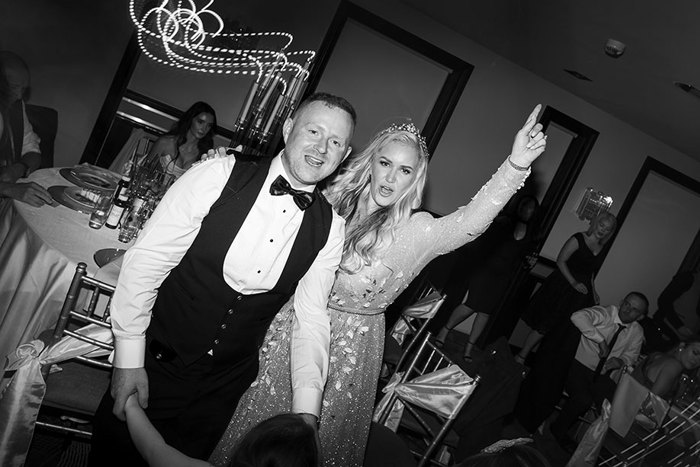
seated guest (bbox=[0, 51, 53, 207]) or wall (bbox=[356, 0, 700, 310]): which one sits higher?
wall (bbox=[356, 0, 700, 310])

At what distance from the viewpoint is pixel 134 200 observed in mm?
2266

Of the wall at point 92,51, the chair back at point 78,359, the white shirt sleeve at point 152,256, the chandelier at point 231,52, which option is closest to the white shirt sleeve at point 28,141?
the wall at point 92,51

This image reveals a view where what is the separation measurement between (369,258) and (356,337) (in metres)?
0.29

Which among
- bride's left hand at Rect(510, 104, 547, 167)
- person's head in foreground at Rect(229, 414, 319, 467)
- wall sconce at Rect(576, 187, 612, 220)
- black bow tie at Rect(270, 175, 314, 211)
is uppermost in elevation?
wall sconce at Rect(576, 187, 612, 220)

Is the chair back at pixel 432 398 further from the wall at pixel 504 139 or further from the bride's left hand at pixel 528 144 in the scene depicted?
the wall at pixel 504 139

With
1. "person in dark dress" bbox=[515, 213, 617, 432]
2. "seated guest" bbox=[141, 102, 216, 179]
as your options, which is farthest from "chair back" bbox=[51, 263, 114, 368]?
"person in dark dress" bbox=[515, 213, 617, 432]

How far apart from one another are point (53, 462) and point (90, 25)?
315 cm

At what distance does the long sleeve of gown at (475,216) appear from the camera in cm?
172

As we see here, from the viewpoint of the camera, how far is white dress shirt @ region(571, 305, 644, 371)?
389 centimetres

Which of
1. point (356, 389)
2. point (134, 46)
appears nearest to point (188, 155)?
point (134, 46)

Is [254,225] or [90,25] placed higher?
[90,25]

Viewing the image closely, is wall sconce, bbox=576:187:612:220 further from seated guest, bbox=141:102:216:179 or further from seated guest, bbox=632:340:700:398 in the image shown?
seated guest, bbox=141:102:216:179

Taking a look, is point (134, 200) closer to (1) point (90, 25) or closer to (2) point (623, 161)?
(1) point (90, 25)

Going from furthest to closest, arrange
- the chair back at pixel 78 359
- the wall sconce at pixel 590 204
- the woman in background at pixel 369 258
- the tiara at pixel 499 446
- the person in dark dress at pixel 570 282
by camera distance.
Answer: the wall sconce at pixel 590 204 → the person in dark dress at pixel 570 282 → the woman in background at pixel 369 258 → the chair back at pixel 78 359 → the tiara at pixel 499 446
